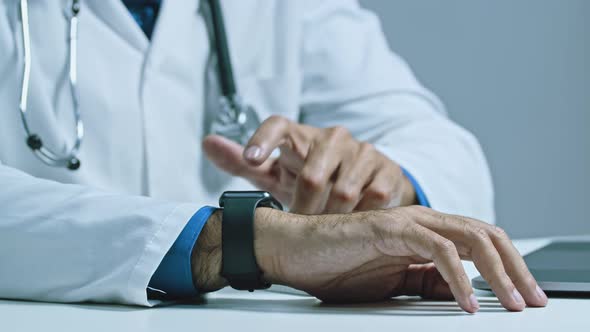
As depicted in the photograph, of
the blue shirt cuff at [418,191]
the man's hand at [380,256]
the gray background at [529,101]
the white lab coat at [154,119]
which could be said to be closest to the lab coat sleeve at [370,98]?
the white lab coat at [154,119]

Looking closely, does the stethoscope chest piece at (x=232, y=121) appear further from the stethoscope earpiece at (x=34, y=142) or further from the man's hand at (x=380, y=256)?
the man's hand at (x=380, y=256)

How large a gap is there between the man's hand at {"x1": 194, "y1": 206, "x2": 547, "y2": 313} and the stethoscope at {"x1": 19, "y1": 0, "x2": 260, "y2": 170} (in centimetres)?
42

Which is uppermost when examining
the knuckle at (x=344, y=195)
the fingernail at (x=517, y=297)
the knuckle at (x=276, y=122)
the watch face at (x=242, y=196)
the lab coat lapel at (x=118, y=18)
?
the lab coat lapel at (x=118, y=18)

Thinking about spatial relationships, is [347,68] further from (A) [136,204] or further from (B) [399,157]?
(A) [136,204]

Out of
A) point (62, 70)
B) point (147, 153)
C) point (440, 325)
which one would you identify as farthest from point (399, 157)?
point (440, 325)

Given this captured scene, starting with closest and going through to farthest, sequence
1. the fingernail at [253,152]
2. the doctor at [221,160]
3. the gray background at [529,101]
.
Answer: the doctor at [221,160] → the fingernail at [253,152] → the gray background at [529,101]

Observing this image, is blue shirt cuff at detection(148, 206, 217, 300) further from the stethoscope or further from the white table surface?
the stethoscope

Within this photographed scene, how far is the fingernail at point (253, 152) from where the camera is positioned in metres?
0.84

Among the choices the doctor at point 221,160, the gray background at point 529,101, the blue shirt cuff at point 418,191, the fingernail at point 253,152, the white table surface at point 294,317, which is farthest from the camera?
the gray background at point 529,101

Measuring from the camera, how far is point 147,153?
1.14 metres

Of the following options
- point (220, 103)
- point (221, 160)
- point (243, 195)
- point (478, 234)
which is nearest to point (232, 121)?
point (220, 103)

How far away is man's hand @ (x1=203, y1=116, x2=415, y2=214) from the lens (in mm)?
867

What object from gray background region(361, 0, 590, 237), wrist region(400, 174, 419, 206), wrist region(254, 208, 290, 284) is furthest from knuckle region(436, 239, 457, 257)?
gray background region(361, 0, 590, 237)

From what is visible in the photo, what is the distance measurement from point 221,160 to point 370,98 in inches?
19.2
